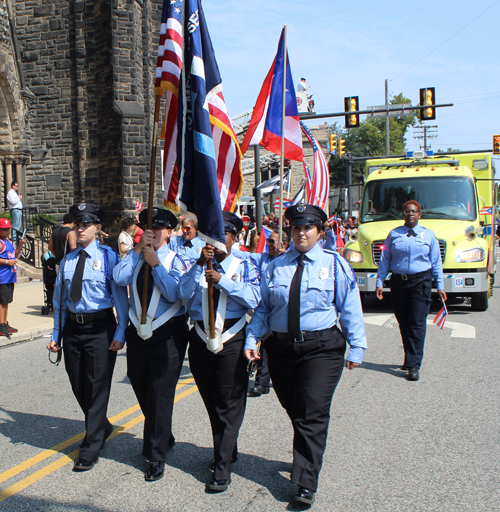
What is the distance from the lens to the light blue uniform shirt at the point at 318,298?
3898 millimetres

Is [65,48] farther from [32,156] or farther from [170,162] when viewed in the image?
[170,162]

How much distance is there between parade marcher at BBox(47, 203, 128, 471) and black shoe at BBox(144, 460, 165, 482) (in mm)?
485

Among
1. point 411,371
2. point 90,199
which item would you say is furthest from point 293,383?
point 90,199

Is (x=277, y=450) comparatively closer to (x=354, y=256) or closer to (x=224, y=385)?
(x=224, y=385)

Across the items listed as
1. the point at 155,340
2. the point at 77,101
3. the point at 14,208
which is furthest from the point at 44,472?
the point at 77,101

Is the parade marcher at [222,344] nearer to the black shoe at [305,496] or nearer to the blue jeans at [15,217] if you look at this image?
the black shoe at [305,496]

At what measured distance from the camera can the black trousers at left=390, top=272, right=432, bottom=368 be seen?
22.3 feet

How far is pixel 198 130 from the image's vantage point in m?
4.26

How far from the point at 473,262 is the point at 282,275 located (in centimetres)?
815

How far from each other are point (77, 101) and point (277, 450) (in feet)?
64.1

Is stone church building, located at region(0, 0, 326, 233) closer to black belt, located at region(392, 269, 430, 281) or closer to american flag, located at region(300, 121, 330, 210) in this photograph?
american flag, located at region(300, 121, 330, 210)

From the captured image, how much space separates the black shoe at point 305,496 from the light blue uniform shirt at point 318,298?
87 centimetres

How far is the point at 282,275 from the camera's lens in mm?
3984

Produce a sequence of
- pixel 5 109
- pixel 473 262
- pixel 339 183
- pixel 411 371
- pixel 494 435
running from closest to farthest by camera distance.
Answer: pixel 494 435 → pixel 411 371 → pixel 473 262 → pixel 5 109 → pixel 339 183
